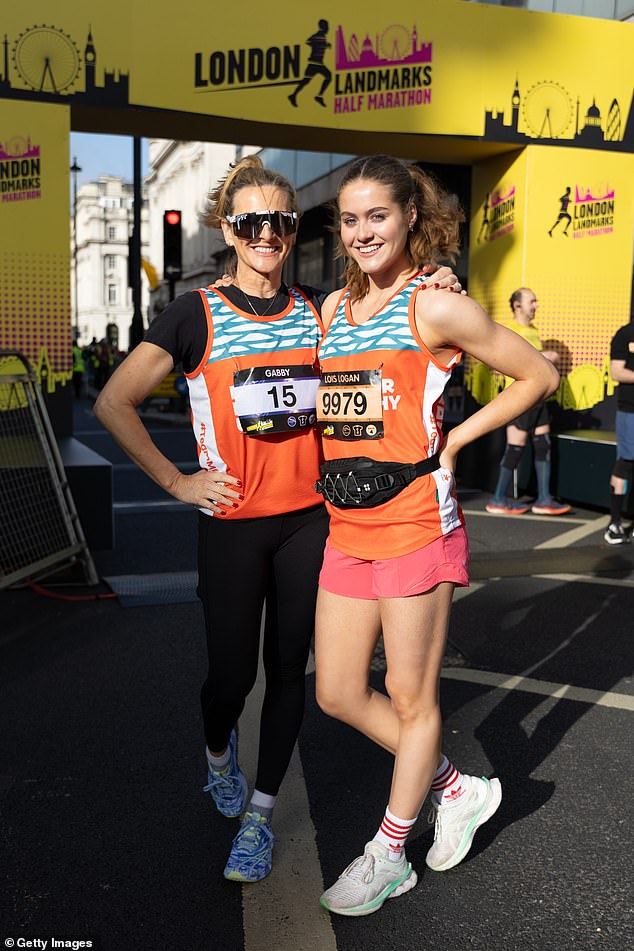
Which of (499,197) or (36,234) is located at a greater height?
(499,197)

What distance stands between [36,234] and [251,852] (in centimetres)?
617

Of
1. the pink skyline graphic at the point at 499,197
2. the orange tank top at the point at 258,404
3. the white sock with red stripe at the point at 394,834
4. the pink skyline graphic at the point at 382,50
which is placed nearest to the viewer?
the white sock with red stripe at the point at 394,834

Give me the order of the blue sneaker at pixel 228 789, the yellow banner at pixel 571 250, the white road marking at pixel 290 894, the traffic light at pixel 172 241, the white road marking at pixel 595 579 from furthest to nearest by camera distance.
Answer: the traffic light at pixel 172 241, the yellow banner at pixel 571 250, the white road marking at pixel 595 579, the blue sneaker at pixel 228 789, the white road marking at pixel 290 894

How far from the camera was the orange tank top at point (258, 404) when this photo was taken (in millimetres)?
2611

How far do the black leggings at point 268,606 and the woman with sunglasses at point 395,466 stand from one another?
0.15 m

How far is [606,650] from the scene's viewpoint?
478cm

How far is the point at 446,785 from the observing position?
2.71m

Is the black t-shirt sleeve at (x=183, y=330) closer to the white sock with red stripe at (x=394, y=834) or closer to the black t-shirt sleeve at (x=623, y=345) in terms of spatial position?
the white sock with red stripe at (x=394, y=834)

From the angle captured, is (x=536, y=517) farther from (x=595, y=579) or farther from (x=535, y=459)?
(x=595, y=579)

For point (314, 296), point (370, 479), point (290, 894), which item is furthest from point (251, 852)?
point (314, 296)

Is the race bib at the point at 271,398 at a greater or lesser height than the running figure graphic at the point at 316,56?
lesser

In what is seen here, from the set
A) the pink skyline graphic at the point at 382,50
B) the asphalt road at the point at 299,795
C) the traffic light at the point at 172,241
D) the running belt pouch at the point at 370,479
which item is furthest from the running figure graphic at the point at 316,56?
the traffic light at the point at 172,241

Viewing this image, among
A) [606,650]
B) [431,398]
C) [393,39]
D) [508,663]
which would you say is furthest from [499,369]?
[393,39]

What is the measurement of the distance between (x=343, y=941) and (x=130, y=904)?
1.91ft
